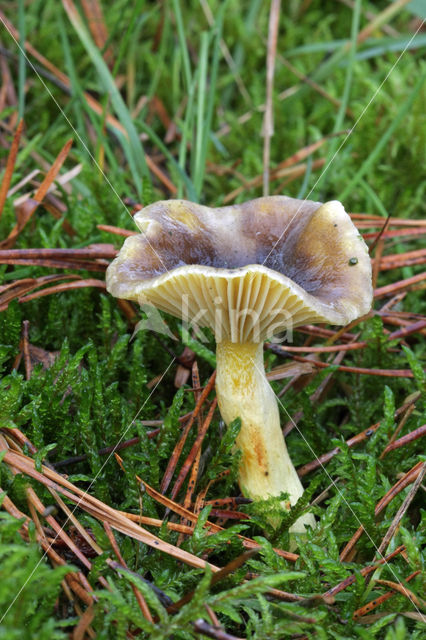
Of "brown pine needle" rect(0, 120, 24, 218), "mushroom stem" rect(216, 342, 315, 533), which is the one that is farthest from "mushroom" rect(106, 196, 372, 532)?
"brown pine needle" rect(0, 120, 24, 218)

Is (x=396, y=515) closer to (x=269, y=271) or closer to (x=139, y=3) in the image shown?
(x=269, y=271)

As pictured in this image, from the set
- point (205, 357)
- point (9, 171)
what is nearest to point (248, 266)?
point (205, 357)

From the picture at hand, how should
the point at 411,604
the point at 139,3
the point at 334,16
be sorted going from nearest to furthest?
the point at 411,604
the point at 139,3
the point at 334,16

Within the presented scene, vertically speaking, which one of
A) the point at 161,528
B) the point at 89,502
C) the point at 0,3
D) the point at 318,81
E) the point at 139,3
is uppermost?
the point at 0,3

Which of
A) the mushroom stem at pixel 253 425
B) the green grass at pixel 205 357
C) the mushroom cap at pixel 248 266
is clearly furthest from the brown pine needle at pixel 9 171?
the mushroom stem at pixel 253 425

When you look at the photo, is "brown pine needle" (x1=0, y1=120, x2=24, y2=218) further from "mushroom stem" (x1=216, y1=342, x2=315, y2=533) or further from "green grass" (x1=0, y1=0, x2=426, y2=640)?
"mushroom stem" (x1=216, y1=342, x2=315, y2=533)

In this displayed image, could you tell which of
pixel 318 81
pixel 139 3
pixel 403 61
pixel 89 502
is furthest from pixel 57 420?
pixel 403 61
